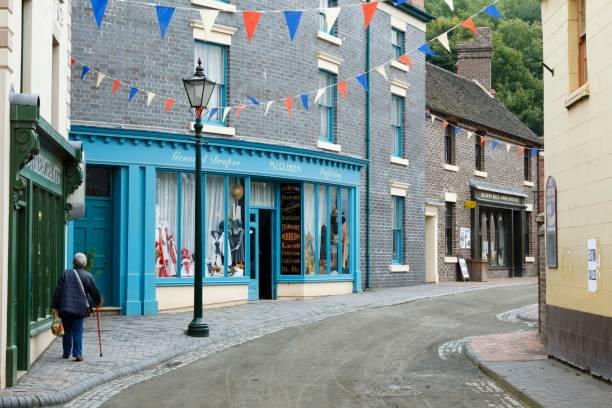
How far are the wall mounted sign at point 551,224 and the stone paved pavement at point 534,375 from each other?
1454 mm

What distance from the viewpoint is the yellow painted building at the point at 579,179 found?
10.6 metres

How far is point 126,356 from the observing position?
1251 centimetres

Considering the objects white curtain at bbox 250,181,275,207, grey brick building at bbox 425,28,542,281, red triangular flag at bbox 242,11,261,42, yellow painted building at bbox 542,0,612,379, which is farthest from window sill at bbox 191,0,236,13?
grey brick building at bbox 425,28,542,281

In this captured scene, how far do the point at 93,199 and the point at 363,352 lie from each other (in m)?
8.07

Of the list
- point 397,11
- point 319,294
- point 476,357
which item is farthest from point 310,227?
point 476,357

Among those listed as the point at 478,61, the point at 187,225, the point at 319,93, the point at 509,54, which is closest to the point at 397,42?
the point at 319,93

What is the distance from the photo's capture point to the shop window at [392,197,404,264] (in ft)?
90.7

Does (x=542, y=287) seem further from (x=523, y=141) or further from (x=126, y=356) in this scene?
(x=523, y=141)

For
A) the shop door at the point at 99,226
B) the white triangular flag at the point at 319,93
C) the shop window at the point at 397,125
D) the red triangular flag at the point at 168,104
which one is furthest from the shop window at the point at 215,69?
the shop window at the point at 397,125

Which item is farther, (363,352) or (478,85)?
(478,85)

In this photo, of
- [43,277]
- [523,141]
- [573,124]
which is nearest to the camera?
[573,124]

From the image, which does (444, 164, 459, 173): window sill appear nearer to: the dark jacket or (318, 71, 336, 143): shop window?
(318, 71, 336, 143): shop window

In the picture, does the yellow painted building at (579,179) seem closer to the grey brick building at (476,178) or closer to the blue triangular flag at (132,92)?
the blue triangular flag at (132,92)

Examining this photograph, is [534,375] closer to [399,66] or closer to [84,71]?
[84,71]
